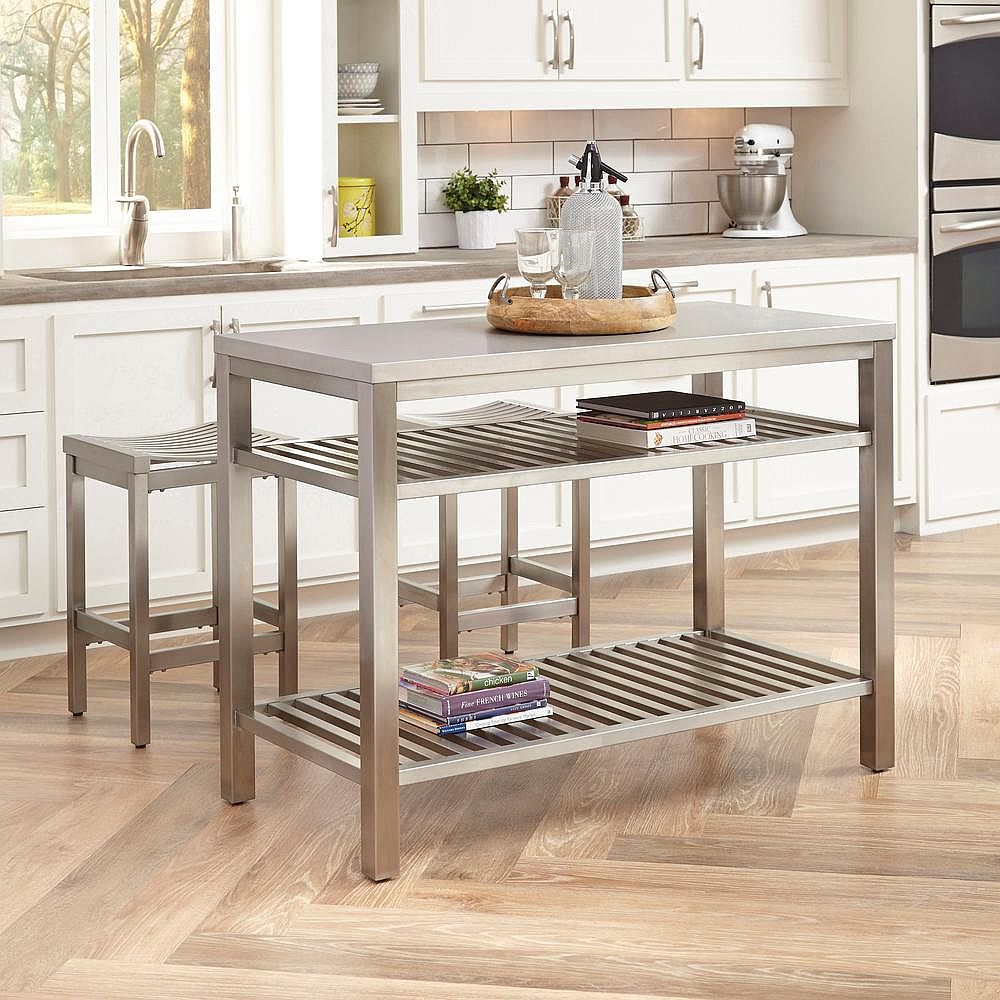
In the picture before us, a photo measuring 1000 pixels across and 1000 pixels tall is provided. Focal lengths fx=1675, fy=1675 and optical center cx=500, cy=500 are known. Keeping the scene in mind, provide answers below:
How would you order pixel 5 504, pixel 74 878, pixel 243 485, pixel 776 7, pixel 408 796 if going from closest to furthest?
pixel 74 878, pixel 243 485, pixel 408 796, pixel 5 504, pixel 776 7

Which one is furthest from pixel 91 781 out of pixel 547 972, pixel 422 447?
pixel 547 972

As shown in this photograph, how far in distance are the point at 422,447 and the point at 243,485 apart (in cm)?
34

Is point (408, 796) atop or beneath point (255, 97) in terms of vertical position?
beneath

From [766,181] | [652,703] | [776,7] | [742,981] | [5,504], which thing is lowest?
[742,981]

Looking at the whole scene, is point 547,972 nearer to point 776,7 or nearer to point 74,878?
point 74,878

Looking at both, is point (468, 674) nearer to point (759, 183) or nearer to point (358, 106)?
point (358, 106)

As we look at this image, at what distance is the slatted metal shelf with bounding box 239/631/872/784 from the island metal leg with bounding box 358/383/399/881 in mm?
58

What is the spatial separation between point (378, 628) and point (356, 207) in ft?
7.86

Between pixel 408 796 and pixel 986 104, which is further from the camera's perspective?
pixel 986 104

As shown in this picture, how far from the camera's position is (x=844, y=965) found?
249cm

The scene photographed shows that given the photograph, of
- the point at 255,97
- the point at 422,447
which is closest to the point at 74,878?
the point at 422,447

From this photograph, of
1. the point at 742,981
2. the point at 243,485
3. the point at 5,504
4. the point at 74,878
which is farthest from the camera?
the point at 5,504

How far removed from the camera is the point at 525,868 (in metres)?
A: 2.88

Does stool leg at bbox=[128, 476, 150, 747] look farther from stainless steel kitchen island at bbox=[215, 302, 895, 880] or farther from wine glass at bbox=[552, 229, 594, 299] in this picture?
wine glass at bbox=[552, 229, 594, 299]
